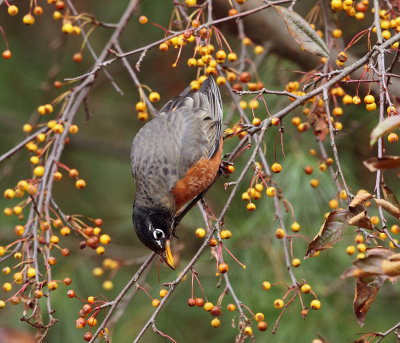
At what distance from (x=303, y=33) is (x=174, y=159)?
1.23m

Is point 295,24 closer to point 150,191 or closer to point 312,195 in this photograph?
point 150,191

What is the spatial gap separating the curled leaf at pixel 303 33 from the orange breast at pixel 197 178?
987mm

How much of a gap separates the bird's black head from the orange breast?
0.13m

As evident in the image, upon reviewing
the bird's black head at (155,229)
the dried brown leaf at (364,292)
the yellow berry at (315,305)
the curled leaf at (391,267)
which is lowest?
the bird's black head at (155,229)

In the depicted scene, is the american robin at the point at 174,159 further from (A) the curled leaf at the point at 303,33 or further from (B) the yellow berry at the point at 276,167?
(A) the curled leaf at the point at 303,33

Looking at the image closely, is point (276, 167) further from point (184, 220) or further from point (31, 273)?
point (184, 220)

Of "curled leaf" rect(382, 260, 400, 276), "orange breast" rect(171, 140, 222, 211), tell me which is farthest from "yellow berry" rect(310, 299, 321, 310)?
"orange breast" rect(171, 140, 222, 211)

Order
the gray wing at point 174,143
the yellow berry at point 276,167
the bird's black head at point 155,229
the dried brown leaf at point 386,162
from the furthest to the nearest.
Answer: the gray wing at point 174,143, the bird's black head at point 155,229, the yellow berry at point 276,167, the dried brown leaf at point 386,162

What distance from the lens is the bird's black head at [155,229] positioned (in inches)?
111

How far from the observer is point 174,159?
325 centimetres

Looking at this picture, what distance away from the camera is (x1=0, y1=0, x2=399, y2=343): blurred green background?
148 inches

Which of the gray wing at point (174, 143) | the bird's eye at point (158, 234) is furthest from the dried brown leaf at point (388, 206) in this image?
the gray wing at point (174, 143)

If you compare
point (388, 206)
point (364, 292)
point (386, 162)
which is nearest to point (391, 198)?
point (388, 206)

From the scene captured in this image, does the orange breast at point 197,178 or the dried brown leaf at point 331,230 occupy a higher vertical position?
the dried brown leaf at point 331,230
